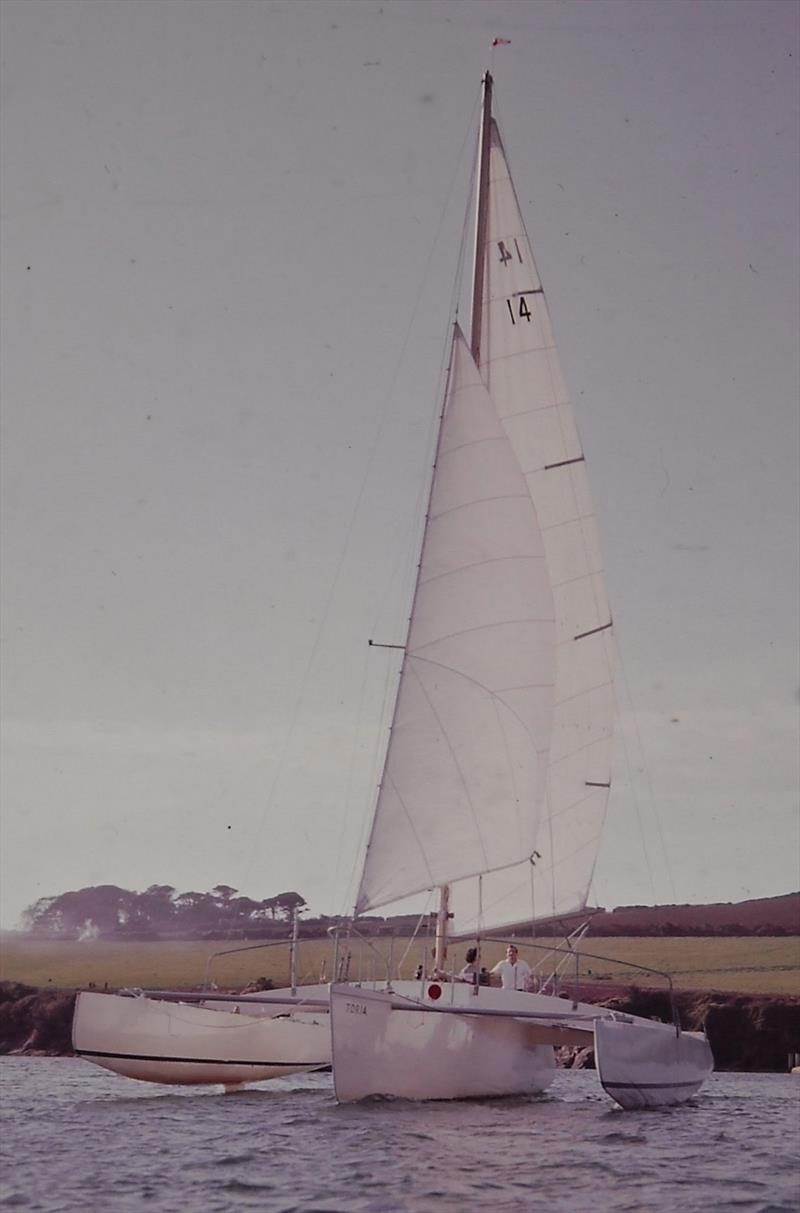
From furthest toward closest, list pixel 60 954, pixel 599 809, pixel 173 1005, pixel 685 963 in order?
1. pixel 60 954
2. pixel 685 963
3. pixel 599 809
4. pixel 173 1005

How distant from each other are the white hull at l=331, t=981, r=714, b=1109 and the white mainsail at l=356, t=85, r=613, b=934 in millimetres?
2319

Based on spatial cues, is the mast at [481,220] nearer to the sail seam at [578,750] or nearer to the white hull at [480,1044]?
the sail seam at [578,750]

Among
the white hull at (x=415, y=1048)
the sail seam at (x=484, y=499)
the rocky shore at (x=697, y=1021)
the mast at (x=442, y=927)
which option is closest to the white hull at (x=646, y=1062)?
the white hull at (x=415, y=1048)

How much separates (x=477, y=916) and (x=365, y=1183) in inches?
560

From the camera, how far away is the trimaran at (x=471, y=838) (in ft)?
82.2

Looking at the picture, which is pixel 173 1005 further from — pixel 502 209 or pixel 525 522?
pixel 502 209

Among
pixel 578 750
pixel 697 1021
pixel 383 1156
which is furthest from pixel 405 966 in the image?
pixel 383 1156

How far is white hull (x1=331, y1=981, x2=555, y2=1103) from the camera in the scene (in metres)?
23.4

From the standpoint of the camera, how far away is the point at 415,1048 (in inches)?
957

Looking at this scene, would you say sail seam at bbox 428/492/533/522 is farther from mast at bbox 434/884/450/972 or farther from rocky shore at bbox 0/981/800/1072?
rocky shore at bbox 0/981/800/1072

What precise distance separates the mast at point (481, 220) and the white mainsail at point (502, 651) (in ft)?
0.32

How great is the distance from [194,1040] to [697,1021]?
28294 mm

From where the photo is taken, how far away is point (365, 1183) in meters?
16.6

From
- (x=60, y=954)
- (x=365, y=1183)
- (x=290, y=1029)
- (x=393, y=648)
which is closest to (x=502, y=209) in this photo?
(x=393, y=648)
